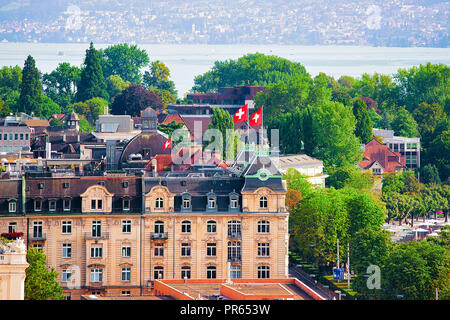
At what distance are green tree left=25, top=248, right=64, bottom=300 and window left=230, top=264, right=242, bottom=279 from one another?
1424 cm

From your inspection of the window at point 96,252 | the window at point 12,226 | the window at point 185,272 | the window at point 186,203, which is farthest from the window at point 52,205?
the window at point 185,272

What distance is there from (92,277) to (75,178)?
6486 mm

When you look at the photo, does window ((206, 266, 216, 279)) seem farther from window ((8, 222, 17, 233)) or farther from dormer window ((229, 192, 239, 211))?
window ((8, 222, 17, 233))

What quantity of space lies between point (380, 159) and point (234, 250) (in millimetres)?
88955

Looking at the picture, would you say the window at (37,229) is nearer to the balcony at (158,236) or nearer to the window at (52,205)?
the window at (52,205)

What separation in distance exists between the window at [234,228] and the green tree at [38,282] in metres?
14.6

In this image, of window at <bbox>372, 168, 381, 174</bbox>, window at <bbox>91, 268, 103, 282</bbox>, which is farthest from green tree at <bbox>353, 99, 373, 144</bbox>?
window at <bbox>91, 268, 103, 282</bbox>

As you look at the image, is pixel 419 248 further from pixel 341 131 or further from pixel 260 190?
pixel 341 131

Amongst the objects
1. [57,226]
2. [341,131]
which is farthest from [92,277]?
[341,131]

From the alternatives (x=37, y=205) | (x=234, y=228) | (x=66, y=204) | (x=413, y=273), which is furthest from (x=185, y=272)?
(x=413, y=273)

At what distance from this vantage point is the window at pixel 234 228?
3241 inches

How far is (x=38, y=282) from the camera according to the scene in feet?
224

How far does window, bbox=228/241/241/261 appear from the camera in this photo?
8231cm

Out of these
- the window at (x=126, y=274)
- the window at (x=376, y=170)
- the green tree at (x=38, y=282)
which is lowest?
the window at (x=126, y=274)
